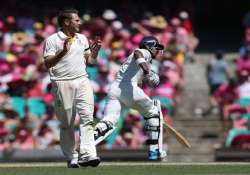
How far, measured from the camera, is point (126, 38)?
75.9 ft

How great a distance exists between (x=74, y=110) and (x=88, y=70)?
8.05m

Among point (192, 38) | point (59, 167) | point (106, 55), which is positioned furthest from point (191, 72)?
point (59, 167)

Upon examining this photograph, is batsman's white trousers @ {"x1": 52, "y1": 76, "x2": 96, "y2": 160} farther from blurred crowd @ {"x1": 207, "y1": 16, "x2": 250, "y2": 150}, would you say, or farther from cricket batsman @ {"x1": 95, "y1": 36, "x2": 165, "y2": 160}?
blurred crowd @ {"x1": 207, "y1": 16, "x2": 250, "y2": 150}

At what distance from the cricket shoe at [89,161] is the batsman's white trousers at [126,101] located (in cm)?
160

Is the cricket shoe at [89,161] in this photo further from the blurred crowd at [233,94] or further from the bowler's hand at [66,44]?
the blurred crowd at [233,94]

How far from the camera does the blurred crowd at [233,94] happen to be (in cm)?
1988

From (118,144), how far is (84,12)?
7.85 meters

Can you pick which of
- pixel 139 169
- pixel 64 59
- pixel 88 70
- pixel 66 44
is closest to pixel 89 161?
pixel 139 169

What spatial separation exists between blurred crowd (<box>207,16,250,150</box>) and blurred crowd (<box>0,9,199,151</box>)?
2.57ft

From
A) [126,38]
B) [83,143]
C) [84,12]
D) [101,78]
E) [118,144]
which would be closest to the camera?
[83,143]

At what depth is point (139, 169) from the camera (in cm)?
1341

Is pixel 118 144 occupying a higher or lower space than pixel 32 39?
lower

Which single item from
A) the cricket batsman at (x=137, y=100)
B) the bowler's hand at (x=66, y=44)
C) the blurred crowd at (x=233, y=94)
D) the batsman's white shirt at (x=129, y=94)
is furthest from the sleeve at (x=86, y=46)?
the blurred crowd at (x=233, y=94)

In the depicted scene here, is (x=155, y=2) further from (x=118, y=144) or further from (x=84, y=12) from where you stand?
(x=118, y=144)
